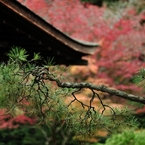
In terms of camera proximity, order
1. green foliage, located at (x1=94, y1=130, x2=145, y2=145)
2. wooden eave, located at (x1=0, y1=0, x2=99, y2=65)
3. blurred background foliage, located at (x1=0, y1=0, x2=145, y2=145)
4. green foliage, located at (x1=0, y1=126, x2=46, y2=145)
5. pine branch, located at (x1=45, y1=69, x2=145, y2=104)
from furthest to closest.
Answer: green foliage, located at (x1=0, y1=126, x2=46, y2=145) → blurred background foliage, located at (x1=0, y1=0, x2=145, y2=145) → green foliage, located at (x1=94, y1=130, x2=145, y2=145) → wooden eave, located at (x1=0, y1=0, x2=99, y2=65) → pine branch, located at (x1=45, y1=69, x2=145, y2=104)

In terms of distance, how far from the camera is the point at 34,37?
354 cm

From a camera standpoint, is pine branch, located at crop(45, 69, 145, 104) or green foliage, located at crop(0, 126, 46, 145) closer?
pine branch, located at crop(45, 69, 145, 104)

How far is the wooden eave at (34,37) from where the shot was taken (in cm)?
298

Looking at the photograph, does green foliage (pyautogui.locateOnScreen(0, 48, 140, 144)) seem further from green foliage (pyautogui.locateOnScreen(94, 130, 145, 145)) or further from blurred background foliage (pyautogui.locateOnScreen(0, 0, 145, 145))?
blurred background foliage (pyautogui.locateOnScreen(0, 0, 145, 145))

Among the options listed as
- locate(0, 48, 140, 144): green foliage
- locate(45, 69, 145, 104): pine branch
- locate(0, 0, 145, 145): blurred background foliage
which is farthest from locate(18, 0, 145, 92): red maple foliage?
locate(45, 69, 145, 104): pine branch

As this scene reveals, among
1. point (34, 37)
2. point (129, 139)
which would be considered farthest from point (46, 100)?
point (129, 139)

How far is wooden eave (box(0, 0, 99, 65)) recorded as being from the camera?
2.98 m

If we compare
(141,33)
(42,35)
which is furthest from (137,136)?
(141,33)

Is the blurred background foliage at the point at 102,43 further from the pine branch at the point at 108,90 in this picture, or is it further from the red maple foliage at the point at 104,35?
the pine branch at the point at 108,90

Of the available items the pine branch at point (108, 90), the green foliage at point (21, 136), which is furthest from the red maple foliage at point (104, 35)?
the pine branch at point (108, 90)

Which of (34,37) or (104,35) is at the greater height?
(104,35)

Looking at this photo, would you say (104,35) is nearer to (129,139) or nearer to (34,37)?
(129,139)

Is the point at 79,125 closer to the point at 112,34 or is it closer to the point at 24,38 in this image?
the point at 24,38

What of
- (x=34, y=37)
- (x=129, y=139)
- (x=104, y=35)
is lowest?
(x=129, y=139)
